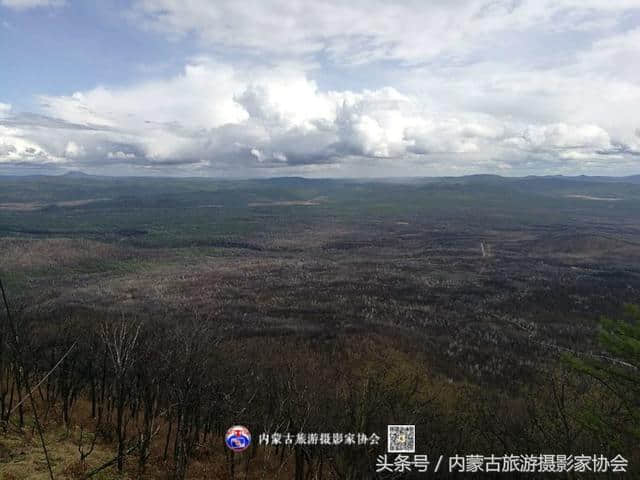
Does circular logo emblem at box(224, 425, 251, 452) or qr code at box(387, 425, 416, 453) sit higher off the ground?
circular logo emblem at box(224, 425, 251, 452)

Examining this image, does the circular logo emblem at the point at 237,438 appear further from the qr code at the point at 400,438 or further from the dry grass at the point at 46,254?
the dry grass at the point at 46,254

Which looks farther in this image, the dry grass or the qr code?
the dry grass

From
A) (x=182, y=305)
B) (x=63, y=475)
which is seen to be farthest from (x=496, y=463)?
(x=182, y=305)

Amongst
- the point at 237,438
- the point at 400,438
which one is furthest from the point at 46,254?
the point at 400,438

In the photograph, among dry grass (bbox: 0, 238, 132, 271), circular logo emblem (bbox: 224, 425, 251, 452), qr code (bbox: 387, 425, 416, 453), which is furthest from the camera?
dry grass (bbox: 0, 238, 132, 271)

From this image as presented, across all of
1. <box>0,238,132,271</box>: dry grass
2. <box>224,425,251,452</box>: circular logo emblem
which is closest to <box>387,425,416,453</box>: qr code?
<box>224,425,251,452</box>: circular logo emblem

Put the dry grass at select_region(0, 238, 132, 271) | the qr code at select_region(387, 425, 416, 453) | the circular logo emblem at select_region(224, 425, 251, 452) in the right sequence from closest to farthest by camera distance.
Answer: the circular logo emblem at select_region(224, 425, 251, 452) → the qr code at select_region(387, 425, 416, 453) → the dry grass at select_region(0, 238, 132, 271)

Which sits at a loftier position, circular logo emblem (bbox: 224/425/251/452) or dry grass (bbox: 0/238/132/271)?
circular logo emblem (bbox: 224/425/251/452)

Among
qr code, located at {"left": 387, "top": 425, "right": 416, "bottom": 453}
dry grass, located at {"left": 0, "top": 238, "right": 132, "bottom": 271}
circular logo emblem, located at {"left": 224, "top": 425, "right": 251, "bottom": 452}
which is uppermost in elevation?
circular logo emblem, located at {"left": 224, "top": 425, "right": 251, "bottom": 452}

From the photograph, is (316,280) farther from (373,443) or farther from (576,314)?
(373,443)

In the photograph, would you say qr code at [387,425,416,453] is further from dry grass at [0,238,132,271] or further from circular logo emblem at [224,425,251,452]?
dry grass at [0,238,132,271]
